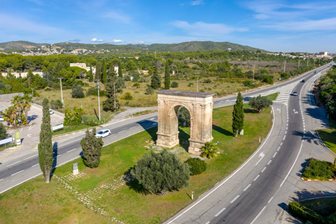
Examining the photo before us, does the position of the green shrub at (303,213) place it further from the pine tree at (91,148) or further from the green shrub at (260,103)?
the green shrub at (260,103)

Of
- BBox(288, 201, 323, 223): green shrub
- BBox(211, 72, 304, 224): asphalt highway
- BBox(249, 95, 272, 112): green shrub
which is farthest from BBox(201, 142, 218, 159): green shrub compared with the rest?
BBox(249, 95, 272, 112): green shrub

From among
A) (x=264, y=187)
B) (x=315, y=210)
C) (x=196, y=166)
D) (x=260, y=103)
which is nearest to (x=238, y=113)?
(x=196, y=166)

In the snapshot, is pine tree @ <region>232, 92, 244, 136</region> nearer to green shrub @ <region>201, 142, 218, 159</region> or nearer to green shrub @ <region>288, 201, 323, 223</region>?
green shrub @ <region>201, 142, 218, 159</region>

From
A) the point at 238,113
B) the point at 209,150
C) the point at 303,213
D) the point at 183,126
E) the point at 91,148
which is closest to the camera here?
the point at 303,213

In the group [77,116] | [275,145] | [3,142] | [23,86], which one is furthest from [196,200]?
[23,86]

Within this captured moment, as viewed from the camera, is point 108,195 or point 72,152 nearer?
point 108,195

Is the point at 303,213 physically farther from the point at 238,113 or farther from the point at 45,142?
the point at 45,142
